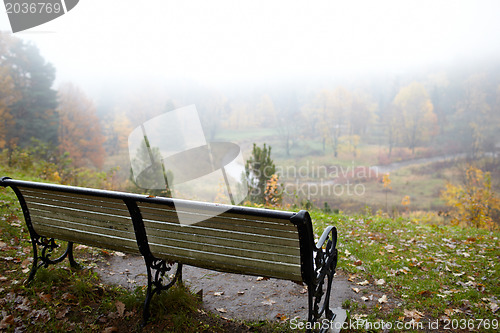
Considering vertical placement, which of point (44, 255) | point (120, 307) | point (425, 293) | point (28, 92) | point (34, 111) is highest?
point (28, 92)

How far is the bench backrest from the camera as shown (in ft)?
6.12

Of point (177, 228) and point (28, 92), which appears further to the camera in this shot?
point (28, 92)

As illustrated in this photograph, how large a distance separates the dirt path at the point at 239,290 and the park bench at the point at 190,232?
39cm

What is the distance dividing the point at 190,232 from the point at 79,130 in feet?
111

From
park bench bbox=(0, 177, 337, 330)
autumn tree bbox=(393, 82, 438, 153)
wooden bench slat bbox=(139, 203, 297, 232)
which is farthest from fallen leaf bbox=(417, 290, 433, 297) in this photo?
autumn tree bbox=(393, 82, 438, 153)

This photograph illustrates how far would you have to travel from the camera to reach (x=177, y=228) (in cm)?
213

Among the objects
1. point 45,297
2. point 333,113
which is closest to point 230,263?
point 45,297

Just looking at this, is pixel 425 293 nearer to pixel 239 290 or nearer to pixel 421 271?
pixel 421 271

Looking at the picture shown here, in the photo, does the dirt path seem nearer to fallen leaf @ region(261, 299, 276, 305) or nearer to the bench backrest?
fallen leaf @ region(261, 299, 276, 305)

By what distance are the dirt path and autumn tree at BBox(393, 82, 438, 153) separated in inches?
1650

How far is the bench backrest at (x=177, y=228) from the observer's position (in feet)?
6.12

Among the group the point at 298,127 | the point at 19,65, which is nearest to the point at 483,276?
the point at 19,65

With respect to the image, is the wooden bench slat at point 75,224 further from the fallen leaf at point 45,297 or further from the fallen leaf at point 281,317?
the fallen leaf at point 281,317

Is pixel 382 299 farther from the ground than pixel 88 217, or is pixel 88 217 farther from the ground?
pixel 88 217
